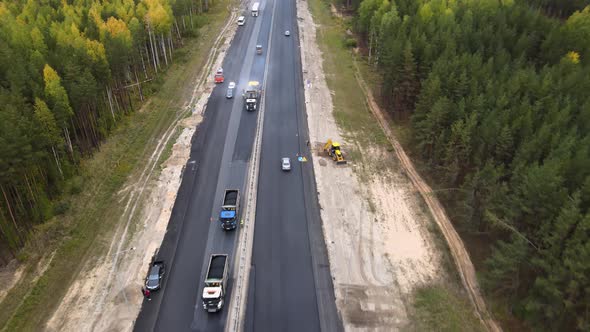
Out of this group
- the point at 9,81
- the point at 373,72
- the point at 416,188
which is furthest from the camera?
the point at 373,72

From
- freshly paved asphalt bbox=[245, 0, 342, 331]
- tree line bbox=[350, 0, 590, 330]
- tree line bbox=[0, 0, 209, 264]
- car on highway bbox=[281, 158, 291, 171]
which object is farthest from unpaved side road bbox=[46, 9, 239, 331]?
tree line bbox=[350, 0, 590, 330]

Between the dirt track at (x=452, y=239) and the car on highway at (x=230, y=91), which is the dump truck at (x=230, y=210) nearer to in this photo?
the dirt track at (x=452, y=239)

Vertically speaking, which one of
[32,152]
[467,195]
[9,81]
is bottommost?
[467,195]

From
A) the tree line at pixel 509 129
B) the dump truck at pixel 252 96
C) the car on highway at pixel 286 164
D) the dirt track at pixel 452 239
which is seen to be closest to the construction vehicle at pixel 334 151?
the car on highway at pixel 286 164

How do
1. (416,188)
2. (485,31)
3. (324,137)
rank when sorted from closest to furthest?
(416,188) → (324,137) → (485,31)

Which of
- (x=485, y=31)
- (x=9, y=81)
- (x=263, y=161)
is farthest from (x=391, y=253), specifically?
(x=9, y=81)

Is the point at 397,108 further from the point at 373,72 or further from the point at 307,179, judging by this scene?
the point at 307,179

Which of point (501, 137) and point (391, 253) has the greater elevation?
point (501, 137)
